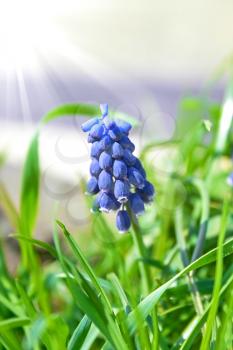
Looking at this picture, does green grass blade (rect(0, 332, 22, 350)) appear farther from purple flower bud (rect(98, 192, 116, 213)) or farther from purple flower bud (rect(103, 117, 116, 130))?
purple flower bud (rect(103, 117, 116, 130))

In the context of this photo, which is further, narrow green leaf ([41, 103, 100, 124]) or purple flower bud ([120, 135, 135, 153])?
narrow green leaf ([41, 103, 100, 124])

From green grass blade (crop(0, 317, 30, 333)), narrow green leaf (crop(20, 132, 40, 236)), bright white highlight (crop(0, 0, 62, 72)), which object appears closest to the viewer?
green grass blade (crop(0, 317, 30, 333))

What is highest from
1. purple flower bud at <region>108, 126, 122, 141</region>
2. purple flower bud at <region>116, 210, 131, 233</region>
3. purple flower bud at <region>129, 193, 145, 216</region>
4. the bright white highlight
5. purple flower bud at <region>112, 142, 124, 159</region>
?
the bright white highlight

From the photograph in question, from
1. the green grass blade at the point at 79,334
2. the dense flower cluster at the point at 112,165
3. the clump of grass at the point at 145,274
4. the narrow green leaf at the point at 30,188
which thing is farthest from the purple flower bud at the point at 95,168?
the narrow green leaf at the point at 30,188

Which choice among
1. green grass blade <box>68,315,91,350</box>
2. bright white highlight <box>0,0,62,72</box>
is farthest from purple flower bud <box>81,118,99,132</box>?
bright white highlight <box>0,0,62,72</box>

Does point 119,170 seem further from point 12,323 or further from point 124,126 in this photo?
point 12,323

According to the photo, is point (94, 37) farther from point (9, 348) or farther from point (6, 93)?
point (9, 348)
